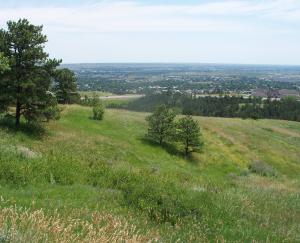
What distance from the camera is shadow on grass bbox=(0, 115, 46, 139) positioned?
36656mm

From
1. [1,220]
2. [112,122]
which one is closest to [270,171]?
[112,122]

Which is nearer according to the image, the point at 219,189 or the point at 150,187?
the point at 150,187

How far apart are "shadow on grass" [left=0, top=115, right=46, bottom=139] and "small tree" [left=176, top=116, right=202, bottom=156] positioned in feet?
57.1

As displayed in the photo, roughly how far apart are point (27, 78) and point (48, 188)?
82.5ft

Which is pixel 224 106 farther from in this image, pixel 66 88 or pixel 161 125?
pixel 161 125

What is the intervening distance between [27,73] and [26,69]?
394 mm

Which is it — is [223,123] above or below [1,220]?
below

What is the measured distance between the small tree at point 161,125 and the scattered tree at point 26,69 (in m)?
17.2

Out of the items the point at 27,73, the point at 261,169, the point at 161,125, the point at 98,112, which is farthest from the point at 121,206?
the point at 98,112

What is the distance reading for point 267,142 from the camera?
64.1 meters

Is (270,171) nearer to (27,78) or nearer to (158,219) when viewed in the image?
(27,78)

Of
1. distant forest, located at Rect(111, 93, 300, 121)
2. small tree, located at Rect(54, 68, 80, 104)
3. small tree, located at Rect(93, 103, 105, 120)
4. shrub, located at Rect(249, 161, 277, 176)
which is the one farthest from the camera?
distant forest, located at Rect(111, 93, 300, 121)

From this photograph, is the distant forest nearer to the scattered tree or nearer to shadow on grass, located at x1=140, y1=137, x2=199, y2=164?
shadow on grass, located at x1=140, y1=137, x2=199, y2=164

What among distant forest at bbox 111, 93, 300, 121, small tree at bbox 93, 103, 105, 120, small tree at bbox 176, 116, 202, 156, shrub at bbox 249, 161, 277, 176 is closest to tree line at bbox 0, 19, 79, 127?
small tree at bbox 93, 103, 105, 120
